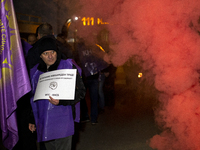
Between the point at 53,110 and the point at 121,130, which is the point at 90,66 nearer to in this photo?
the point at 121,130

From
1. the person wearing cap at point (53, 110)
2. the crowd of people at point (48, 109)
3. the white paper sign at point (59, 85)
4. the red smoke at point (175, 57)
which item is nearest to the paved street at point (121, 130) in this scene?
the red smoke at point (175, 57)

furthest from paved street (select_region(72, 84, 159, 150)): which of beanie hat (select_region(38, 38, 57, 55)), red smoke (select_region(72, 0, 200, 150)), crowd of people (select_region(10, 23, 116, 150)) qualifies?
beanie hat (select_region(38, 38, 57, 55))

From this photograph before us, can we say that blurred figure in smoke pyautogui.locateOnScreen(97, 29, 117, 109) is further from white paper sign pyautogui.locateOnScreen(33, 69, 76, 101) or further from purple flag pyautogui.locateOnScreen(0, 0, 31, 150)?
purple flag pyautogui.locateOnScreen(0, 0, 31, 150)

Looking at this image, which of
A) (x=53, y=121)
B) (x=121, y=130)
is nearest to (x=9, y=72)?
(x=53, y=121)

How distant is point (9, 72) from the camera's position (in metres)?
1.90

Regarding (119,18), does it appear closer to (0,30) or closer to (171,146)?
(171,146)

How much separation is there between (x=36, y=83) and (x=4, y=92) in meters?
0.59

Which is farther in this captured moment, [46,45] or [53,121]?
[46,45]

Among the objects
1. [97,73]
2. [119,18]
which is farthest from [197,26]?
[97,73]

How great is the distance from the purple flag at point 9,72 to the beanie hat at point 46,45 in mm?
433

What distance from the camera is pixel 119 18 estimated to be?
477 centimetres

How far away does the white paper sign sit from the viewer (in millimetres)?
2104

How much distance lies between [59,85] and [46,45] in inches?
21.7

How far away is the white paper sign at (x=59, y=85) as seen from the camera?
6.90 ft
